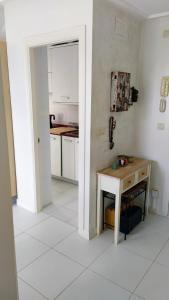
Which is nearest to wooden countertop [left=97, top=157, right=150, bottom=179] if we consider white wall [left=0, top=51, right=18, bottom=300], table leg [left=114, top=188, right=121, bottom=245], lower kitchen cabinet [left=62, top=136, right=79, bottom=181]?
table leg [left=114, top=188, right=121, bottom=245]

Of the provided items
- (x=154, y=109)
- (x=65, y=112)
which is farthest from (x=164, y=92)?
(x=65, y=112)

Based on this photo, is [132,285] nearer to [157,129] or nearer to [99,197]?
[99,197]

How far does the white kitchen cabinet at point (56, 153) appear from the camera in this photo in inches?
154

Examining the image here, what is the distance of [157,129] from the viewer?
2.88 metres

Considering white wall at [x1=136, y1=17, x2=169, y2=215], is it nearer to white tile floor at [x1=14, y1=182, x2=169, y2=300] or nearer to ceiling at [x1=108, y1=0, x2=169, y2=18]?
ceiling at [x1=108, y1=0, x2=169, y2=18]

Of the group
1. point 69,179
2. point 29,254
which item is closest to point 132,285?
point 29,254

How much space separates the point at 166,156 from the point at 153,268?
1.30 meters

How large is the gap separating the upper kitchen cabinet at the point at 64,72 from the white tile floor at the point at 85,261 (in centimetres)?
196

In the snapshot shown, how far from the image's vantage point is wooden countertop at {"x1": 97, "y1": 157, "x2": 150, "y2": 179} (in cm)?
235

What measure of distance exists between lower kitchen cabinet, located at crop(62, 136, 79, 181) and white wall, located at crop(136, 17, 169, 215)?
1081mm

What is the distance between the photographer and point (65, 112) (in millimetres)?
4449

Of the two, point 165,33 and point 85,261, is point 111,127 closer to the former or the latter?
point 165,33

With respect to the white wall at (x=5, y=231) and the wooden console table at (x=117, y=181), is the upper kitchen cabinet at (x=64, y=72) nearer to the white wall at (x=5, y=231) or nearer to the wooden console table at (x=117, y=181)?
the wooden console table at (x=117, y=181)

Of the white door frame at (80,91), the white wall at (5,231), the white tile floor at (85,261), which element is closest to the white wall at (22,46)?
the white door frame at (80,91)
